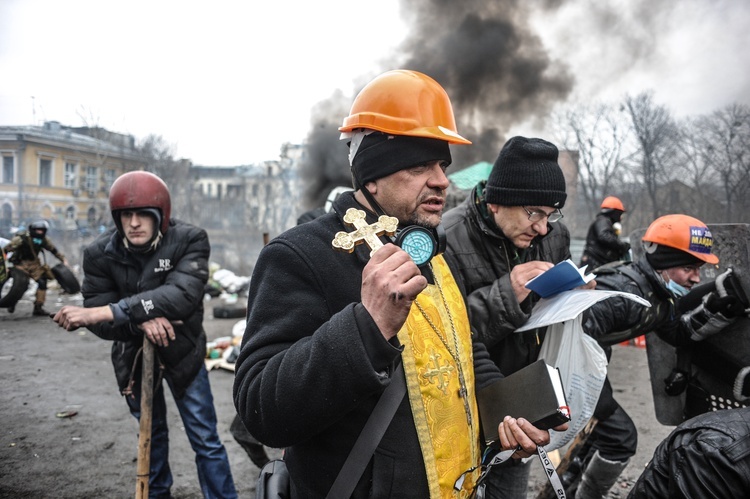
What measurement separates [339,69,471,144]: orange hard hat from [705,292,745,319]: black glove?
202 centimetres

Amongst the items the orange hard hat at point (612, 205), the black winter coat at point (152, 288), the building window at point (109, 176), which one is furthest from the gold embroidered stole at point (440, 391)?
the building window at point (109, 176)

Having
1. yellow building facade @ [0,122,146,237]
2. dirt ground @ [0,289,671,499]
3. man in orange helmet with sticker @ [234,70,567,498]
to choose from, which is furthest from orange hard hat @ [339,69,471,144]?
yellow building facade @ [0,122,146,237]

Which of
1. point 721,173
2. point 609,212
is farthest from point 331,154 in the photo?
point 721,173

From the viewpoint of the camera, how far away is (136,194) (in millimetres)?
3314

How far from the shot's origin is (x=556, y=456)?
459cm

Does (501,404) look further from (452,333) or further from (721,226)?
(721,226)

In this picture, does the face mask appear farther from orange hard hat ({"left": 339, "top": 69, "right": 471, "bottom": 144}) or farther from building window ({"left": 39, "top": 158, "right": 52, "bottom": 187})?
building window ({"left": 39, "top": 158, "right": 52, "bottom": 187})

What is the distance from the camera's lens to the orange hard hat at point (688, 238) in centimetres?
313

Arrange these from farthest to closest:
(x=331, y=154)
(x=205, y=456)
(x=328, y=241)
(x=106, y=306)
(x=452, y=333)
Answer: (x=331, y=154) < (x=205, y=456) < (x=106, y=306) < (x=452, y=333) < (x=328, y=241)

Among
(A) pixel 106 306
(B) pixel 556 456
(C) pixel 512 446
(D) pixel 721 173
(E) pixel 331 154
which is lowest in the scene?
(B) pixel 556 456

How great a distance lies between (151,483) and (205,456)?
1.54ft

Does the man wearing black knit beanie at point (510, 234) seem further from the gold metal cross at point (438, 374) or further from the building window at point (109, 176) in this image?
the building window at point (109, 176)

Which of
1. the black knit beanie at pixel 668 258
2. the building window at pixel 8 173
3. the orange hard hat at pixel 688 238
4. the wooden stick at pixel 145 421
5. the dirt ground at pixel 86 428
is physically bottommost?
the dirt ground at pixel 86 428

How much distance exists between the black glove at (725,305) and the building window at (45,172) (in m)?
26.0
